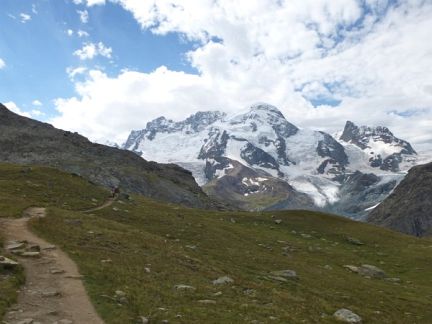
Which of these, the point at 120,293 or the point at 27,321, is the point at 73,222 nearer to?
the point at 120,293

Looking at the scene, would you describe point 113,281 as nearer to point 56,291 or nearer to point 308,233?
point 56,291

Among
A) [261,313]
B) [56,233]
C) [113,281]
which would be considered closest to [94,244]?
[56,233]

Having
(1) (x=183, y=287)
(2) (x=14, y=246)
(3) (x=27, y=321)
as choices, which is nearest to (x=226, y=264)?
(1) (x=183, y=287)

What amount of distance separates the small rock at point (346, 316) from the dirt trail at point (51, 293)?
15495mm

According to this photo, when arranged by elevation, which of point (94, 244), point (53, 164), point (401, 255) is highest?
point (53, 164)

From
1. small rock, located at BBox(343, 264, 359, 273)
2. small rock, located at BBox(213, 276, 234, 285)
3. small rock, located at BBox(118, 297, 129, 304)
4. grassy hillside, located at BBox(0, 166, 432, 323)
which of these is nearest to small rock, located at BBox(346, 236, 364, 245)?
grassy hillside, located at BBox(0, 166, 432, 323)

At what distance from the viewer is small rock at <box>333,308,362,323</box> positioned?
102 feet

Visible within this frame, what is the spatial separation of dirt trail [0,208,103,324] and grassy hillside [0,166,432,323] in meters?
0.87

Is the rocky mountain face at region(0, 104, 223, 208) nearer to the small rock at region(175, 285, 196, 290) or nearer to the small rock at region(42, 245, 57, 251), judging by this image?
the small rock at region(42, 245, 57, 251)

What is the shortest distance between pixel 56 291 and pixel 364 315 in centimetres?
2015

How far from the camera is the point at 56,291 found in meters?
27.3

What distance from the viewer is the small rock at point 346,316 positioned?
31109mm

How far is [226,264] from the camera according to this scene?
44438 mm

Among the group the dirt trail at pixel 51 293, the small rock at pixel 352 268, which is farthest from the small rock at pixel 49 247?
the small rock at pixel 352 268
